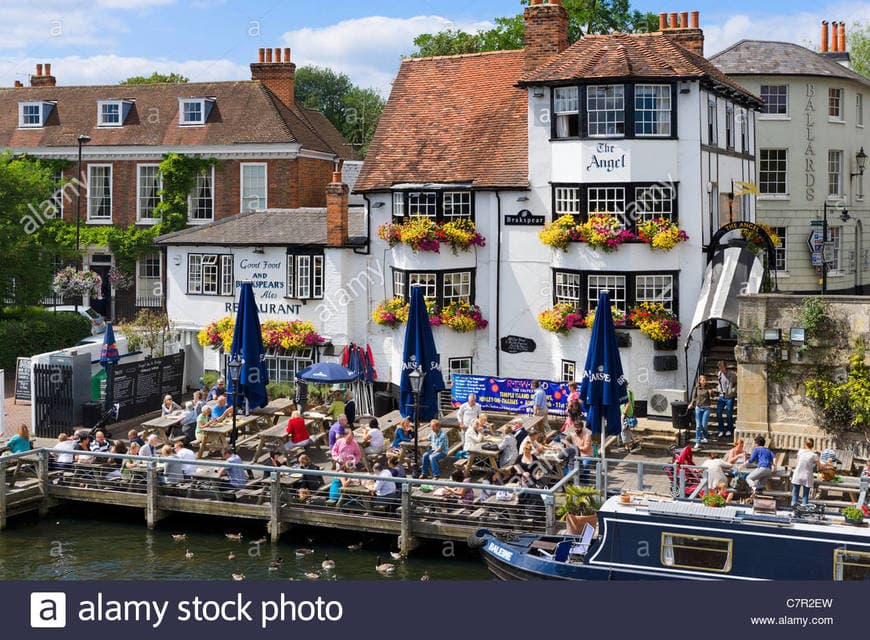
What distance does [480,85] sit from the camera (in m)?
36.1

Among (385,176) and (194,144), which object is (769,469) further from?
(194,144)

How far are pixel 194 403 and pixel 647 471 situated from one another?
11.4 metres

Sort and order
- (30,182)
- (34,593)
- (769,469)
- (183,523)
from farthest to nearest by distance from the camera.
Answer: (30,182)
(183,523)
(769,469)
(34,593)

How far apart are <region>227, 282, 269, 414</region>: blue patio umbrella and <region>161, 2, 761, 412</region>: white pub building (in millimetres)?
7249

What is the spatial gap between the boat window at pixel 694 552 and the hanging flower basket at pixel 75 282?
31844mm

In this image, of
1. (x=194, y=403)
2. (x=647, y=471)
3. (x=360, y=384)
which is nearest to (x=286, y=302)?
(x=360, y=384)

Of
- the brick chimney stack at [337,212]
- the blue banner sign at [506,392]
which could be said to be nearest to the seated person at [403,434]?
the blue banner sign at [506,392]

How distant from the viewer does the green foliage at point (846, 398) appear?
87.3 feet

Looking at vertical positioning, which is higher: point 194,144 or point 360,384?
point 194,144

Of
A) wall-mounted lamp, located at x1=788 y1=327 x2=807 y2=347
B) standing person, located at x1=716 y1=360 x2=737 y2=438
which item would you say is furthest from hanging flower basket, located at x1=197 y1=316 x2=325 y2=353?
wall-mounted lamp, located at x1=788 y1=327 x2=807 y2=347

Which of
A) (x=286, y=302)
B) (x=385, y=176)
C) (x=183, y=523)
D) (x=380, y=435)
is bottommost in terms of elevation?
(x=183, y=523)

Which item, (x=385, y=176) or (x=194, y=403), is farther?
(x=385, y=176)

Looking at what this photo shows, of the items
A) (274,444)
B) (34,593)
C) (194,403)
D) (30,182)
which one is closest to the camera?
(34,593)

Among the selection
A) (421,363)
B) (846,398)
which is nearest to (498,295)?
(421,363)
